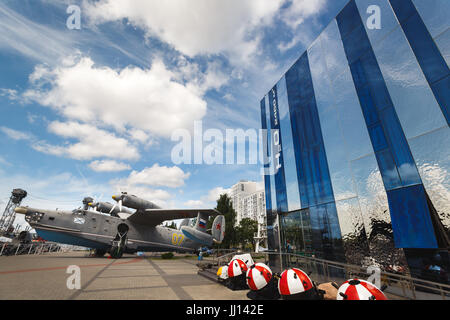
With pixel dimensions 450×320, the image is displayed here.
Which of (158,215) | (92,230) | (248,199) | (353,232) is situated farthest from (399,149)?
(248,199)

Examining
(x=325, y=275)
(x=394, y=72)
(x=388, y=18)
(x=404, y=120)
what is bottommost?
(x=325, y=275)

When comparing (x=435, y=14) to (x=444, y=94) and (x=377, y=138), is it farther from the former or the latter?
(x=377, y=138)

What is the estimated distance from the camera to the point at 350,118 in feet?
34.4

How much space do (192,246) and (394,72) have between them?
2659cm

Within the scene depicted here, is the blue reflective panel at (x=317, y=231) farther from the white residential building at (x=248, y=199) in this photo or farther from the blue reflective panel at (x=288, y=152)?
the white residential building at (x=248, y=199)

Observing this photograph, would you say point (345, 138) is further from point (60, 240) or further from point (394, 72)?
point (60, 240)

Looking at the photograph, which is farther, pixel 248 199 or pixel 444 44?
pixel 248 199

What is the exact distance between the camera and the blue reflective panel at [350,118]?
9.72 metres

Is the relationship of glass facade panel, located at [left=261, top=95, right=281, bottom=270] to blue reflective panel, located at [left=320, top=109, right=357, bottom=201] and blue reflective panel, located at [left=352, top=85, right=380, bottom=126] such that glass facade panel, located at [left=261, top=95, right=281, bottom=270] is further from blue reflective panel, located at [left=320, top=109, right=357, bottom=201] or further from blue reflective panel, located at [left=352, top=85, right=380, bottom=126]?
blue reflective panel, located at [left=352, top=85, right=380, bottom=126]

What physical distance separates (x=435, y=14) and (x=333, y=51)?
15.7 feet

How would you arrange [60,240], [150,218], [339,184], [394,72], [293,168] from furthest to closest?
[150,218] < [60,240] < [293,168] < [339,184] < [394,72]

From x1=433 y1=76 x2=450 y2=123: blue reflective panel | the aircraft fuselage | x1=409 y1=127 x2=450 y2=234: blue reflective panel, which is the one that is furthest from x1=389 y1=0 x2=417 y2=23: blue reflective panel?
the aircraft fuselage

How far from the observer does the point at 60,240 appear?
17766 mm
